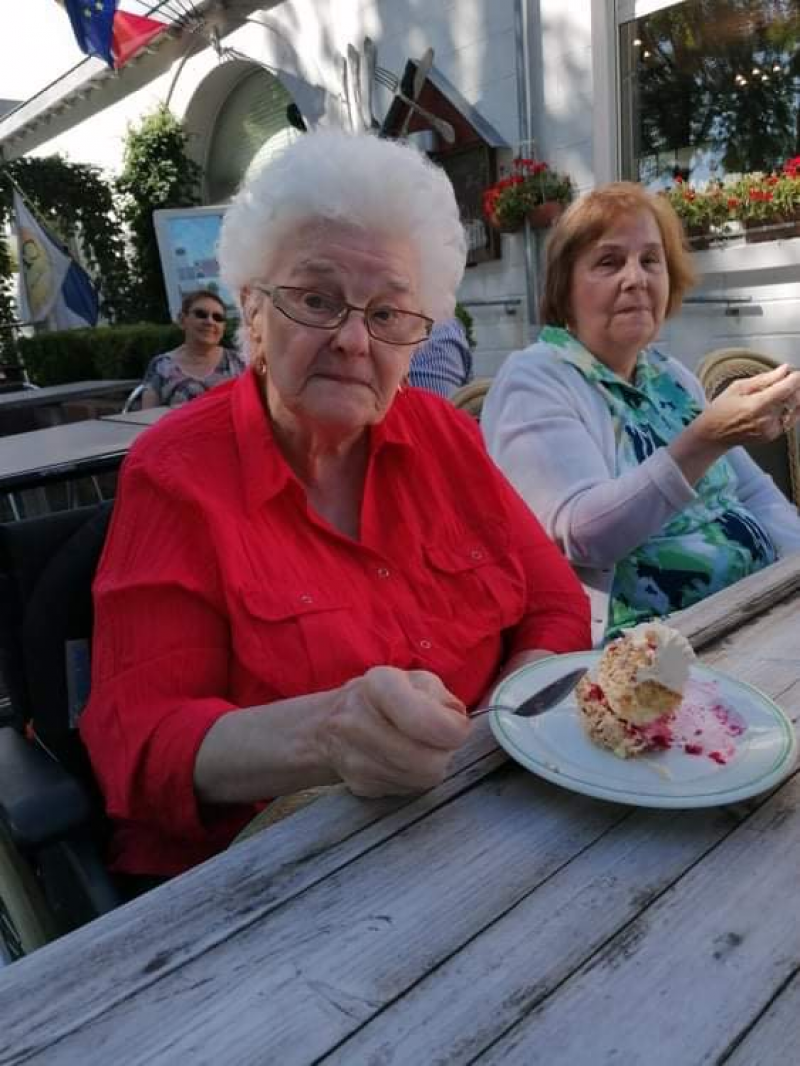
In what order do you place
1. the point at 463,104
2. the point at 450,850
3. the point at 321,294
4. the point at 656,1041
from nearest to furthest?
the point at 656,1041 → the point at 450,850 → the point at 321,294 → the point at 463,104

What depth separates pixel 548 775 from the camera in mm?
827

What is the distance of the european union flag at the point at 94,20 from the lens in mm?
7082

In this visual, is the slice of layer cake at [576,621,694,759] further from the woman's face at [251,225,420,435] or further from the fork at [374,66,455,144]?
the fork at [374,66,455,144]

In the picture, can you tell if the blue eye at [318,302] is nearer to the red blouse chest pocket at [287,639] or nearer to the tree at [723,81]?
the red blouse chest pocket at [287,639]

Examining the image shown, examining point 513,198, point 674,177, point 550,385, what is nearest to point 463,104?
point 513,198

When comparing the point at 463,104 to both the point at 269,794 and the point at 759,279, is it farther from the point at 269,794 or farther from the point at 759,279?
the point at 269,794

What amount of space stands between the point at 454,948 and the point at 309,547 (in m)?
0.64

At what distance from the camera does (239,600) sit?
1.09 metres

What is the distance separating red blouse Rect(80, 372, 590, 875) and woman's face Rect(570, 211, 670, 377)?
2.75 feet

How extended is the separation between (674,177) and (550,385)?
3737 mm

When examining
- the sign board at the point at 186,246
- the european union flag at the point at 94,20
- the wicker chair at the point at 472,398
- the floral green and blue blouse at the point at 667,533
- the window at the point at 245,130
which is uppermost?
the european union flag at the point at 94,20

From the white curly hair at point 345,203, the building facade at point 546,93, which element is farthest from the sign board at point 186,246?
the white curly hair at point 345,203

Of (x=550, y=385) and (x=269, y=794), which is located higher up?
(x=550, y=385)

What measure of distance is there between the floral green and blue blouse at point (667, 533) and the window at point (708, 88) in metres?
3.31
